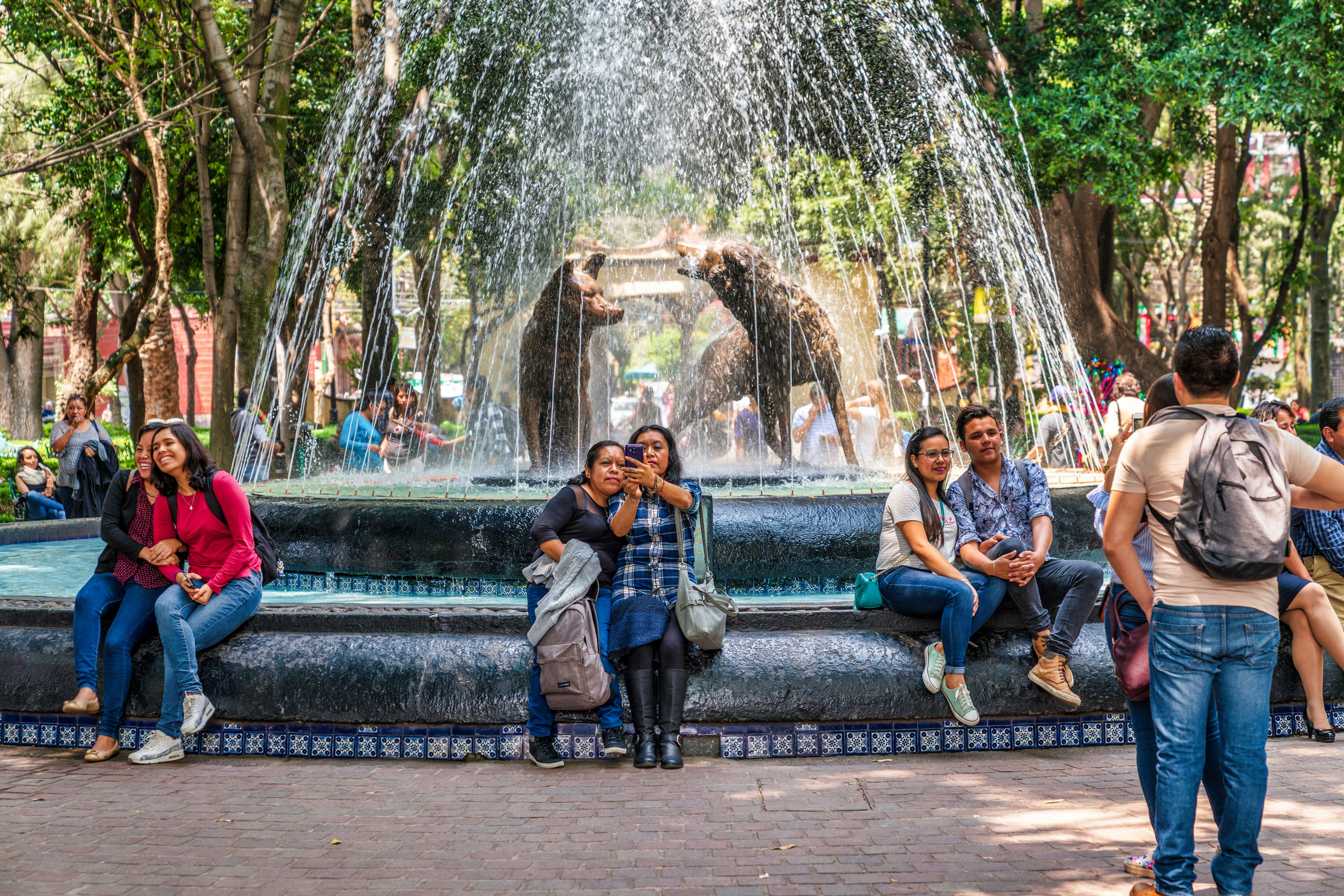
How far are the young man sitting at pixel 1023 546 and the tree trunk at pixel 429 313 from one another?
9711mm

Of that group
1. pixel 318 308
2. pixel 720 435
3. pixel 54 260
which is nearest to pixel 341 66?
pixel 318 308

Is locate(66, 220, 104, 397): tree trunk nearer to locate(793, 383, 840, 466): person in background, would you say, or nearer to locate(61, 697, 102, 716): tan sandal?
locate(793, 383, 840, 466): person in background

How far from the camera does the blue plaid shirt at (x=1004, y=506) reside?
5027 mm

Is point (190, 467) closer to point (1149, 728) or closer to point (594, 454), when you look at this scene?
point (594, 454)

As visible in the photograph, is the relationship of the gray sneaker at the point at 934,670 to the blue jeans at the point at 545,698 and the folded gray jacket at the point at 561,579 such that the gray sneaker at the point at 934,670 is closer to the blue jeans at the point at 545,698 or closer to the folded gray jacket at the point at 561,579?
the blue jeans at the point at 545,698

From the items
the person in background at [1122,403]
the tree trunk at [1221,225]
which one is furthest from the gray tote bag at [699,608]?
the tree trunk at [1221,225]

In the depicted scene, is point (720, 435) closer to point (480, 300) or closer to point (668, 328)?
point (668, 328)

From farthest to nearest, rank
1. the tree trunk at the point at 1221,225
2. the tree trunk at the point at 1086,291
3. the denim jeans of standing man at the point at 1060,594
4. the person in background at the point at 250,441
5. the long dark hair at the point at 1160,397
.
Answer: the tree trunk at the point at 1221,225
the tree trunk at the point at 1086,291
the person in background at the point at 250,441
the denim jeans of standing man at the point at 1060,594
the long dark hair at the point at 1160,397

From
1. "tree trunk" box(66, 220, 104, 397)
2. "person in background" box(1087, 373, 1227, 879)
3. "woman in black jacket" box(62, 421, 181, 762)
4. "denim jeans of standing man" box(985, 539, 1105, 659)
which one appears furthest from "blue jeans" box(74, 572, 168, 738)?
"tree trunk" box(66, 220, 104, 397)

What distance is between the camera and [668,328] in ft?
59.9

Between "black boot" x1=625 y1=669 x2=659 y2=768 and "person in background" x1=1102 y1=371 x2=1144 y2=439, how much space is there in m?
5.34

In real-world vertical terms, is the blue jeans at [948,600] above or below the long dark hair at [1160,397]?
below

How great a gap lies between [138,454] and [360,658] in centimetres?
141

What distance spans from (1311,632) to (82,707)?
16.4ft
